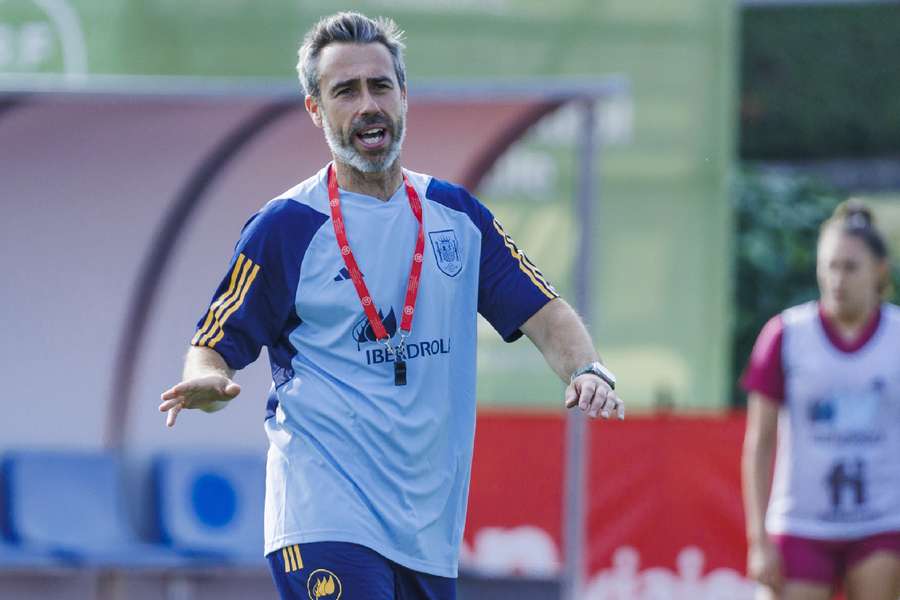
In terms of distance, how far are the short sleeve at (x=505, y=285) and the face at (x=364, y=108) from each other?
1.37ft

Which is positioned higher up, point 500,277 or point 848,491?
point 500,277

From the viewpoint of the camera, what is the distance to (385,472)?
16.7 ft

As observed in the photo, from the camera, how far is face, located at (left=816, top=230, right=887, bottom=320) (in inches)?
330

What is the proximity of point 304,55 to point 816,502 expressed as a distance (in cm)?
405

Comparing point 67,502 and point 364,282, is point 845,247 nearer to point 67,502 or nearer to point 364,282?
point 364,282

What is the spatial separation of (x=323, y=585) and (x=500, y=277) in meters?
1.05

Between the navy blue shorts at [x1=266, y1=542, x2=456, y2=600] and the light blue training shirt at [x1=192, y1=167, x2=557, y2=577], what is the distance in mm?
29

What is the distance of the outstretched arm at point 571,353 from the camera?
4.96 metres

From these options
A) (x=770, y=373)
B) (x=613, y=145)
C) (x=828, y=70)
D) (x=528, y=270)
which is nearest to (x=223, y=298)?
(x=528, y=270)

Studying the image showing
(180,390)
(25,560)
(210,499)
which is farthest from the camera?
(210,499)

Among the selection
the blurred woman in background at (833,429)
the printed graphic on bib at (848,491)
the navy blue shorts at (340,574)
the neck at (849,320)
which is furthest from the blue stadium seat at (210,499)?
the navy blue shorts at (340,574)

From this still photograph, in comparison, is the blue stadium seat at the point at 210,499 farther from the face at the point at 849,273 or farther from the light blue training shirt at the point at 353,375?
the light blue training shirt at the point at 353,375

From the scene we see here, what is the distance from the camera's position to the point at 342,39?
5.26 meters

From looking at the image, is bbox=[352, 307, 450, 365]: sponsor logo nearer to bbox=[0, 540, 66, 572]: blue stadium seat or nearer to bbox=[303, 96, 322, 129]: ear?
bbox=[303, 96, 322, 129]: ear
